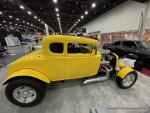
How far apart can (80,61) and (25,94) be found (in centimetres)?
148

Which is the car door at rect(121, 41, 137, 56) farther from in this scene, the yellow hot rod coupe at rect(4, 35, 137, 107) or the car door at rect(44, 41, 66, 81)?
the car door at rect(44, 41, 66, 81)

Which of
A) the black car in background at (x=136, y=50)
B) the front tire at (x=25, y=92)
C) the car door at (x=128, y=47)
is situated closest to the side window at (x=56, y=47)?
the front tire at (x=25, y=92)

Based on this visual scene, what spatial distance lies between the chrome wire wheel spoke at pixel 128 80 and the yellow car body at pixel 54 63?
1.08 metres

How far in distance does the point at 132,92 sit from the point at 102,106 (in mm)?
1167

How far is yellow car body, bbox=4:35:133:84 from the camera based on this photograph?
2260mm

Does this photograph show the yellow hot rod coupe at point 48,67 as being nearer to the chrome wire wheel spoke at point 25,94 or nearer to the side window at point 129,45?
the chrome wire wheel spoke at point 25,94

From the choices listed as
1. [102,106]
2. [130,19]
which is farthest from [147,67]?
[130,19]

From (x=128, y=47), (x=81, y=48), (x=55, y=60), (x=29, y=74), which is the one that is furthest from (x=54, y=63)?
(x=128, y=47)

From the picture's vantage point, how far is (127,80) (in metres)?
3.03

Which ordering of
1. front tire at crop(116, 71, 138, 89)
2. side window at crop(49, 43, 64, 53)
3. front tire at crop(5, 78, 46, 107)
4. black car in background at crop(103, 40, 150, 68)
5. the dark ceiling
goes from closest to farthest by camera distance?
front tire at crop(5, 78, 46, 107), side window at crop(49, 43, 64, 53), front tire at crop(116, 71, 138, 89), black car in background at crop(103, 40, 150, 68), the dark ceiling

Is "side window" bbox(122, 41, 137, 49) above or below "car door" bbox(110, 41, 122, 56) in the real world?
above

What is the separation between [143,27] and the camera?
708 centimetres

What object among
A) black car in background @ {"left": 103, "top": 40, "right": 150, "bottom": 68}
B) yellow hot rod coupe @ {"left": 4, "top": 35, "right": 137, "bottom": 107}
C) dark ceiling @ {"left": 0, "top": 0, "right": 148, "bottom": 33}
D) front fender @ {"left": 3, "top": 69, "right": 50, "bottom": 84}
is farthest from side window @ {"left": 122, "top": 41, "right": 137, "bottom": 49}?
dark ceiling @ {"left": 0, "top": 0, "right": 148, "bottom": 33}

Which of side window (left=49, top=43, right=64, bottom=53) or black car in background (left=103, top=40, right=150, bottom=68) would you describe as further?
black car in background (left=103, top=40, right=150, bottom=68)
